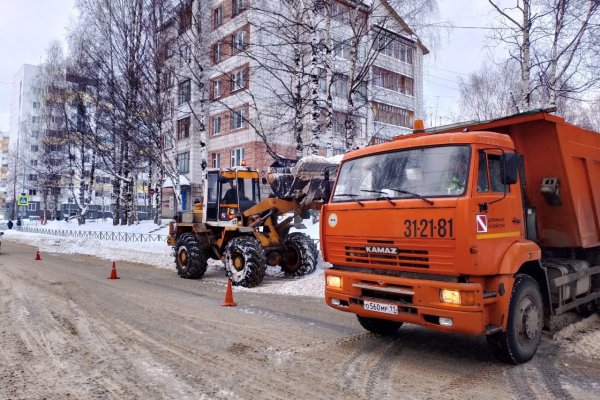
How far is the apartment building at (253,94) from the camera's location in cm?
2139

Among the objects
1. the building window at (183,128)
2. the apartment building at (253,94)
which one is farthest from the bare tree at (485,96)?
the building window at (183,128)

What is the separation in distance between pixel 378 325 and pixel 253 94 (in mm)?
19741

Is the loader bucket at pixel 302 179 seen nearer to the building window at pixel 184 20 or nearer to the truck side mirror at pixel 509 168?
the truck side mirror at pixel 509 168

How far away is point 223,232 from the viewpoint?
12.6m

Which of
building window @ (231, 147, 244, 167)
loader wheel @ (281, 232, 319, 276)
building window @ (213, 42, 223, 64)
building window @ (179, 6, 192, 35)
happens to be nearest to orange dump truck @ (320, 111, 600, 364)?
loader wheel @ (281, 232, 319, 276)

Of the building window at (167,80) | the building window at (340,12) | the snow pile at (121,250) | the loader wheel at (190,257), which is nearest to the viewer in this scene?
the loader wheel at (190,257)

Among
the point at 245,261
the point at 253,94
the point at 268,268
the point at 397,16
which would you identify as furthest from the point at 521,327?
the point at 253,94

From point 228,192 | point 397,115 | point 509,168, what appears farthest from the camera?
point 397,115

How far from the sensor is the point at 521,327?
5207 mm

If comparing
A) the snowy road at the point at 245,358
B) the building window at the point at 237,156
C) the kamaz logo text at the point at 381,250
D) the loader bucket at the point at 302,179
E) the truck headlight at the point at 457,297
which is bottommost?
the snowy road at the point at 245,358

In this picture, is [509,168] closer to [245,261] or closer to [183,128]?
[245,261]

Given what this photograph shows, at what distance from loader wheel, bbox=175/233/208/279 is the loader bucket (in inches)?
110

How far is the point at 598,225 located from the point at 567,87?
13.9 metres

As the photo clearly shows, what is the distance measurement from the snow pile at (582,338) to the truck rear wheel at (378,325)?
7.23ft
